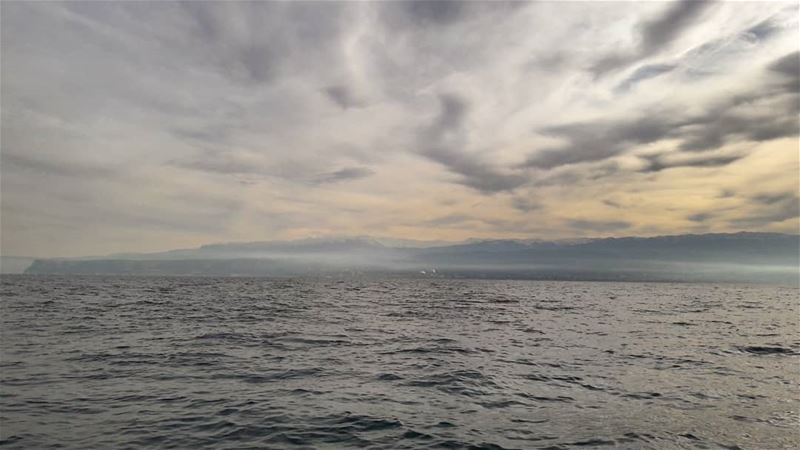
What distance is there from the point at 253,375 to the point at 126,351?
11558 millimetres

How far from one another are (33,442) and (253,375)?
988 centimetres

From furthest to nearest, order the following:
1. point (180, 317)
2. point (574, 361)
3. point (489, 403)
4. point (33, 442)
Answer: point (180, 317) < point (574, 361) < point (489, 403) < point (33, 442)

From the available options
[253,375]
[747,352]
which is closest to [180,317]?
[253,375]

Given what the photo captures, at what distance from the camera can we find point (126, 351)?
28828 millimetres

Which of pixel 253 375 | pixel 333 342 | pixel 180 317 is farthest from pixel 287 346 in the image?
pixel 180 317

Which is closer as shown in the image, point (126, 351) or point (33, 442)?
point (33, 442)

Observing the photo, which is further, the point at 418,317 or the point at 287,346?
the point at 418,317

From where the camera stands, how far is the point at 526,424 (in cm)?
1627

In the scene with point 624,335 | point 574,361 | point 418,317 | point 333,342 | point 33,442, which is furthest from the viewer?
point 418,317

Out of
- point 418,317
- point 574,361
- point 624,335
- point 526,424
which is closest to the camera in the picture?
point 526,424

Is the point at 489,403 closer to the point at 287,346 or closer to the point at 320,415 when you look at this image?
the point at 320,415

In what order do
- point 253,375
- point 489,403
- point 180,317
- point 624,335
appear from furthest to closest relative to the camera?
point 180,317 < point 624,335 < point 253,375 < point 489,403

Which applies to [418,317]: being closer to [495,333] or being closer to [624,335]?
[495,333]

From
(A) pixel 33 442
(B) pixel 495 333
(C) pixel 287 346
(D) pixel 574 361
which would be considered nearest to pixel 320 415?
(A) pixel 33 442
